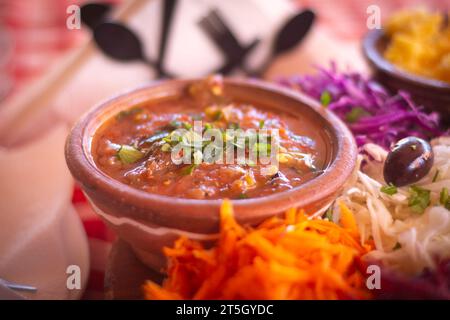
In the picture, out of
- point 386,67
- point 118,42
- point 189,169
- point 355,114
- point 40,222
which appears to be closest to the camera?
point 189,169

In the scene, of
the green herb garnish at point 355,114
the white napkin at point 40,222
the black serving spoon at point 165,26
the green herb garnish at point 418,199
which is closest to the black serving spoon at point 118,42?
the black serving spoon at point 165,26

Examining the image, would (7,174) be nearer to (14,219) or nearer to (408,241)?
(14,219)

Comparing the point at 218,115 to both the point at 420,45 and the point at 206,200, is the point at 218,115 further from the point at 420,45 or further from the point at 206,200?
the point at 420,45

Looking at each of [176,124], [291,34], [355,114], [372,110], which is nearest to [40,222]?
[176,124]

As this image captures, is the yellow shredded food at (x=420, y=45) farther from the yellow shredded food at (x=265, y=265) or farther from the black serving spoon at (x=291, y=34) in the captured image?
the yellow shredded food at (x=265, y=265)

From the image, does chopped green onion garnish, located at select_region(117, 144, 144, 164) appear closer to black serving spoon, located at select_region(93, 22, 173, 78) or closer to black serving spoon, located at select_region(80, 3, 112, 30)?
black serving spoon, located at select_region(93, 22, 173, 78)

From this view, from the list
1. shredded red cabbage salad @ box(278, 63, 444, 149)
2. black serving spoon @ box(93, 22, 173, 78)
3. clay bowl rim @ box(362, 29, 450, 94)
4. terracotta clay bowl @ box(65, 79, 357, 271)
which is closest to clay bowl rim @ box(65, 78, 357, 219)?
terracotta clay bowl @ box(65, 79, 357, 271)
